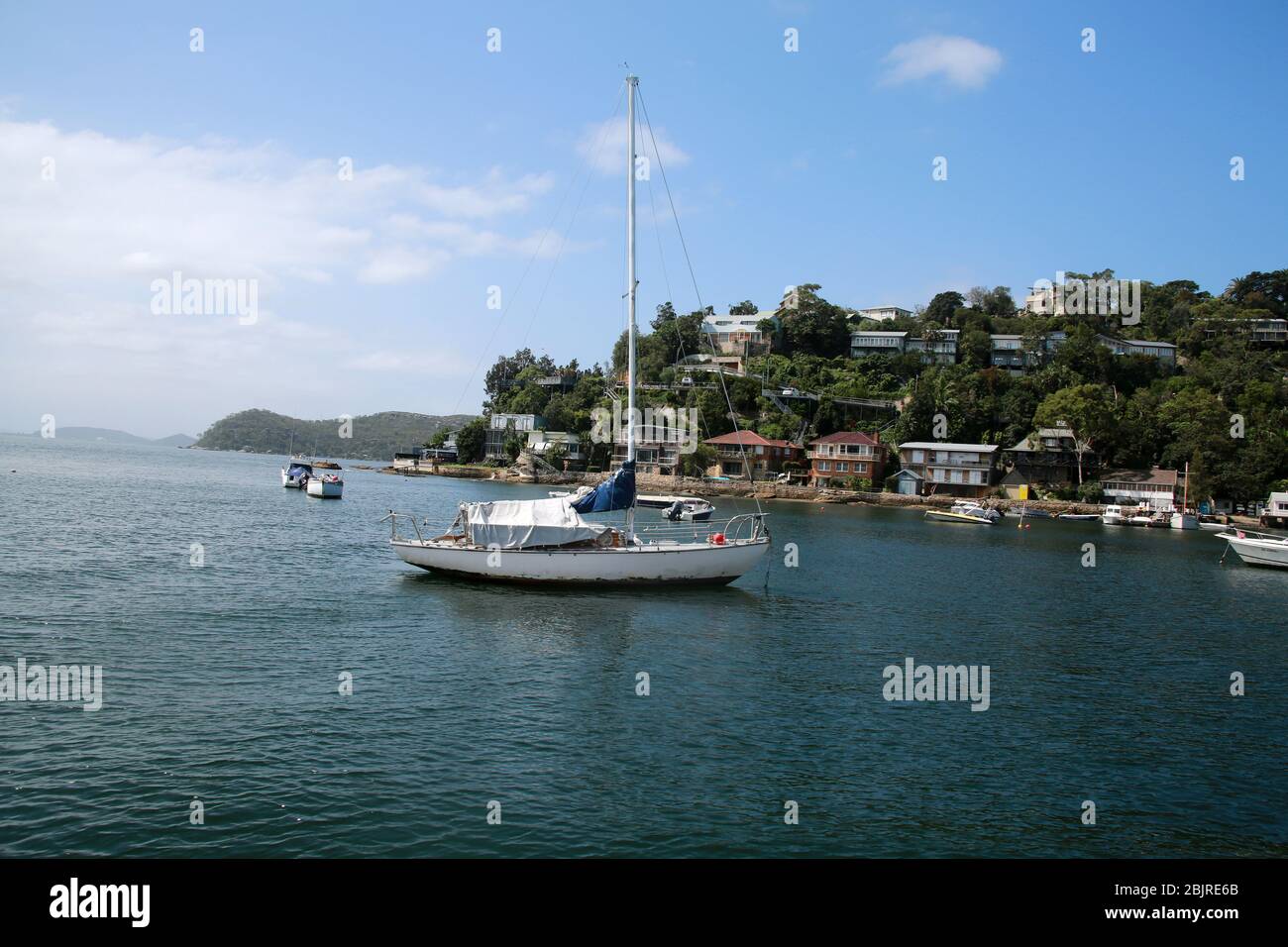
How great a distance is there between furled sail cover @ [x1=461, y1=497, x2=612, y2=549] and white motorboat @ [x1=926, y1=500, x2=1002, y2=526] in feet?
188

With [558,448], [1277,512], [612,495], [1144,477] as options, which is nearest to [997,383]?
[1144,477]

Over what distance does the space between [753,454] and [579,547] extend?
263ft

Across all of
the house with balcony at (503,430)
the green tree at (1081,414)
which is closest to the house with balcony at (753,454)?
the green tree at (1081,414)

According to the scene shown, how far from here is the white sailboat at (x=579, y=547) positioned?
1180 inches

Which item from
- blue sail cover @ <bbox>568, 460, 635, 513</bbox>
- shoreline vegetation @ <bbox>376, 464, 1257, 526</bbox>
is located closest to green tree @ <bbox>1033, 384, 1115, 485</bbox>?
shoreline vegetation @ <bbox>376, 464, 1257, 526</bbox>

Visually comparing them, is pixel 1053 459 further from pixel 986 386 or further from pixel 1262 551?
pixel 1262 551

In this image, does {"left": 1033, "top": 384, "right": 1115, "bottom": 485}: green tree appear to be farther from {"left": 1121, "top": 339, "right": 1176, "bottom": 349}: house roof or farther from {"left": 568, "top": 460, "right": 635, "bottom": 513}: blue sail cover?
{"left": 568, "top": 460, "right": 635, "bottom": 513}: blue sail cover

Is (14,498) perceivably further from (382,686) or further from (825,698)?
(825,698)

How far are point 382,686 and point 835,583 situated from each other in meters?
22.6

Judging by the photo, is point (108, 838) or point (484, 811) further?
point (484, 811)

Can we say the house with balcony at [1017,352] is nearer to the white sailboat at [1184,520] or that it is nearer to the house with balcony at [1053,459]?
the house with balcony at [1053,459]

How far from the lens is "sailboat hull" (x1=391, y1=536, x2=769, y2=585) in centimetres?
2984

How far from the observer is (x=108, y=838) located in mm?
A: 10922
